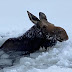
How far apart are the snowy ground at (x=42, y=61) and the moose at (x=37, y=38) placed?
4.8 inches

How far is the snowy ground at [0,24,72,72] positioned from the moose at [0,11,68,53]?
121mm

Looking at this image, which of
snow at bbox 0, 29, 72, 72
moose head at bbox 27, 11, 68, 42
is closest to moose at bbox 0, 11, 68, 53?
moose head at bbox 27, 11, 68, 42

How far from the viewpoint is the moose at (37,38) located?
3.57 metres

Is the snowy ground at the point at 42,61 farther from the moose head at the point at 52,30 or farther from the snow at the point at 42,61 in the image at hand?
the moose head at the point at 52,30

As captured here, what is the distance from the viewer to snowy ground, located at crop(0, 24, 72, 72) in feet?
10.2

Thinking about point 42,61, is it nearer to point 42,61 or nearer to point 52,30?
point 42,61

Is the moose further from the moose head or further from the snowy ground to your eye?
the snowy ground

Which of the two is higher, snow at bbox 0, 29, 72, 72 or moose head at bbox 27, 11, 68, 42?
moose head at bbox 27, 11, 68, 42

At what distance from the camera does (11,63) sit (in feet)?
11.2

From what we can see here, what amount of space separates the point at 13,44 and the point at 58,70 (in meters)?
1.07

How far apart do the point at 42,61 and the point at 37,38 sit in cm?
48

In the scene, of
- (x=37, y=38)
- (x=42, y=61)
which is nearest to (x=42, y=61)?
(x=42, y=61)

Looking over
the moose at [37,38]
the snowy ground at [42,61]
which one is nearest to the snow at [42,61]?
the snowy ground at [42,61]

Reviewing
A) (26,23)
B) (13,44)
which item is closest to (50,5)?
(26,23)
